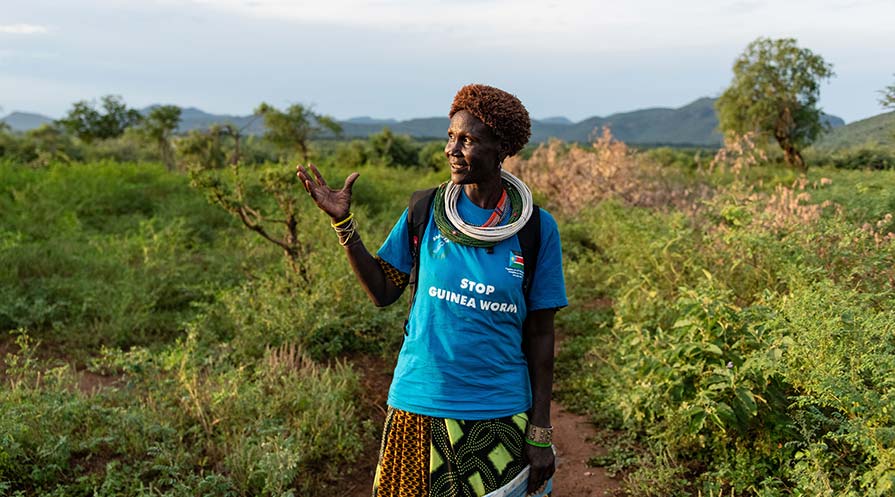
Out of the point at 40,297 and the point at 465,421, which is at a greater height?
the point at 465,421

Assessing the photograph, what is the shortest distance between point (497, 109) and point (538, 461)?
1.00m

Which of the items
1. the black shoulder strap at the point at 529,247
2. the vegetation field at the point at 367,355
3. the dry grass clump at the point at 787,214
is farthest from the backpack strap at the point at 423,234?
the dry grass clump at the point at 787,214

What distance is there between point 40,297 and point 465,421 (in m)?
5.31

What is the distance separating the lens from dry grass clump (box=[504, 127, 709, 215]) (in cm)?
1056

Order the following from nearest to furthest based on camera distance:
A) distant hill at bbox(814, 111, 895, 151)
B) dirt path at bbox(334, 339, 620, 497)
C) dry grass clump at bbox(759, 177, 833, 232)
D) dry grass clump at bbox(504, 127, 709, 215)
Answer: dirt path at bbox(334, 339, 620, 497)
dry grass clump at bbox(759, 177, 833, 232)
distant hill at bbox(814, 111, 895, 151)
dry grass clump at bbox(504, 127, 709, 215)

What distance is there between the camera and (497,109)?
1.99 meters

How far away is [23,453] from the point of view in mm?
3193

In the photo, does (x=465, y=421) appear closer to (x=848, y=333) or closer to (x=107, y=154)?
(x=848, y=333)

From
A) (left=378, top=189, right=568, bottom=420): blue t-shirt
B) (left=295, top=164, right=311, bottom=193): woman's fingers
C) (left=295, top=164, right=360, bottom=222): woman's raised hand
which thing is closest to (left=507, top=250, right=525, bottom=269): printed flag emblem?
(left=378, top=189, right=568, bottom=420): blue t-shirt

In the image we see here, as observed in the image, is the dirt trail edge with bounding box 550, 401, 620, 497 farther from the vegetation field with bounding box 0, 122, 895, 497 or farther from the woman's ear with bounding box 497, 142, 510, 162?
the woman's ear with bounding box 497, 142, 510, 162

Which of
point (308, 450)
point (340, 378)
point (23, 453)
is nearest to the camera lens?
point (23, 453)

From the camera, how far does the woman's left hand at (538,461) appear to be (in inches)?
80.7

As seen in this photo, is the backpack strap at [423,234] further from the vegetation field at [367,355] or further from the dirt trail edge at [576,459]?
the dirt trail edge at [576,459]

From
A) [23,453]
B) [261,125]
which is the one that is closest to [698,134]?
[261,125]
